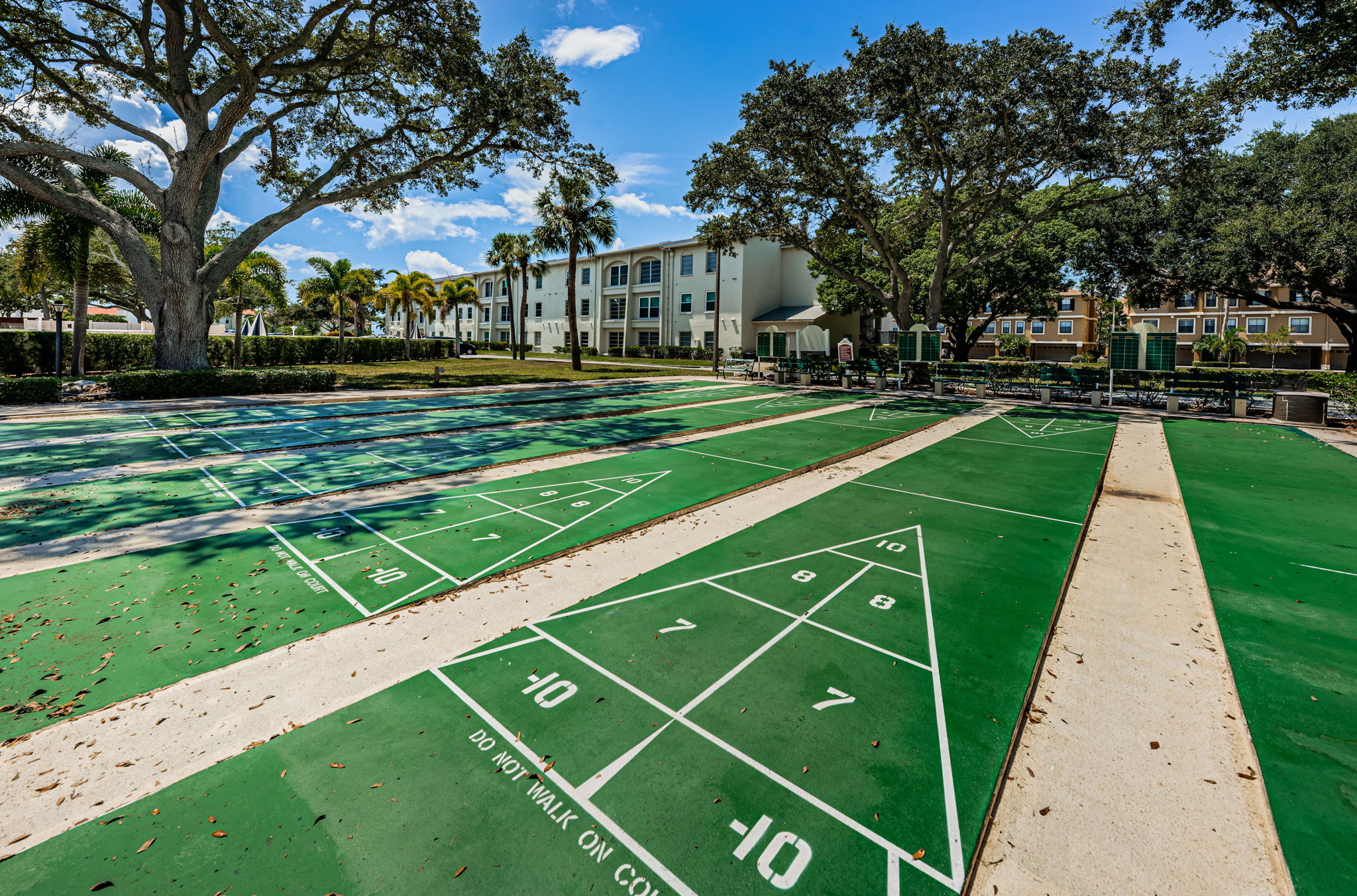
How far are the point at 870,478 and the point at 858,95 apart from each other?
60.4ft

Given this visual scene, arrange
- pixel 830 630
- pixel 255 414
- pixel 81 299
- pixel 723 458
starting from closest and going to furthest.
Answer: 1. pixel 830 630
2. pixel 723 458
3. pixel 255 414
4. pixel 81 299

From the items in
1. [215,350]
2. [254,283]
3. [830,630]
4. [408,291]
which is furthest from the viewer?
[408,291]

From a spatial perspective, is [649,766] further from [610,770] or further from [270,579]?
[270,579]

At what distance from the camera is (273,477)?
927cm

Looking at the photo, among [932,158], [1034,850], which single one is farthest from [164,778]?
[932,158]

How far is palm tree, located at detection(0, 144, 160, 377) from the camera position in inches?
736

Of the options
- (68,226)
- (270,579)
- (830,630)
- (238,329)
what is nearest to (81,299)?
(68,226)

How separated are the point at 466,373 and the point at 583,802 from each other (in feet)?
104

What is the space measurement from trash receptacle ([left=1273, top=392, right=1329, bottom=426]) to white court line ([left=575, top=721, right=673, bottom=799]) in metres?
23.7

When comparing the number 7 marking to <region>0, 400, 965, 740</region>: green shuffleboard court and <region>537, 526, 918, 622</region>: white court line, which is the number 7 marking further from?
<region>0, 400, 965, 740</region>: green shuffleboard court

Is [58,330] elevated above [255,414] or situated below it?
above

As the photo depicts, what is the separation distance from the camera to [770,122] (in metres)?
22.2

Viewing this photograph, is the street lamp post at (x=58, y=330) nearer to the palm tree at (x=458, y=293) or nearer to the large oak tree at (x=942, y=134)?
the large oak tree at (x=942, y=134)

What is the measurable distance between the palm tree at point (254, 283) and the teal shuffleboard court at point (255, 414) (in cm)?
1225
